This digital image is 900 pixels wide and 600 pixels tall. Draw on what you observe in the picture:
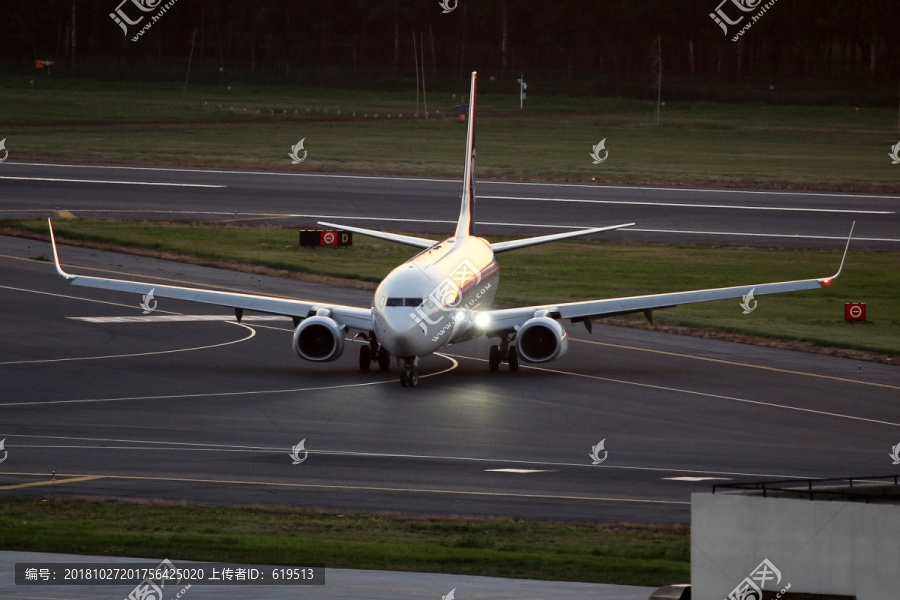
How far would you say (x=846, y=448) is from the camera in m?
36.9

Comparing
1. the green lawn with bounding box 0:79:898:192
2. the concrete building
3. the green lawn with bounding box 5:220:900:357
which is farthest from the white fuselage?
the green lawn with bounding box 0:79:898:192

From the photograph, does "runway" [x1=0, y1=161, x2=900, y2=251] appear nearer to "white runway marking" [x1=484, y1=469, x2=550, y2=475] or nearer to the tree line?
"white runway marking" [x1=484, y1=469, x2=550, y2=475]

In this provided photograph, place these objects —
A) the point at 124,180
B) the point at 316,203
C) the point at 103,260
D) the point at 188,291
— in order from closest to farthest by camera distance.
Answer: the point at 188,291 → the point at 103,260 → the point at 316,203 → the point at 124,180

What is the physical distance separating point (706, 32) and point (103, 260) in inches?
5191

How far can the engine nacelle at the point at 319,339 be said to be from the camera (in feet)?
149

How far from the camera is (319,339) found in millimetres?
45969

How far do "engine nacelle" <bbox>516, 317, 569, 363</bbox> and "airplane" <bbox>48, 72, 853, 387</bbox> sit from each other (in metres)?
0.03

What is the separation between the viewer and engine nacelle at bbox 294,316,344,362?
45.5 meters

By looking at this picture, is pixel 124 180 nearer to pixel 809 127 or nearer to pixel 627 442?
pixel 627 442

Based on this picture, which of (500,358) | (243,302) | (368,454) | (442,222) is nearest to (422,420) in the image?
(368,454)

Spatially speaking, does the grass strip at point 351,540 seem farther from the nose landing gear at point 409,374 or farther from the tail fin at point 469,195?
the tail fin at point 469,195

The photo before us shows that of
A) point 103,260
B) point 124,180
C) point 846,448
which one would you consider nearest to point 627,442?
point 846,448

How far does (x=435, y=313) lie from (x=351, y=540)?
1678 centimetres

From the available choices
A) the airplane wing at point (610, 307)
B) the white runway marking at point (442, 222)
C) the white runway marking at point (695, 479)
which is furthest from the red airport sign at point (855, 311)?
the white runway marking at point (695, 479)
